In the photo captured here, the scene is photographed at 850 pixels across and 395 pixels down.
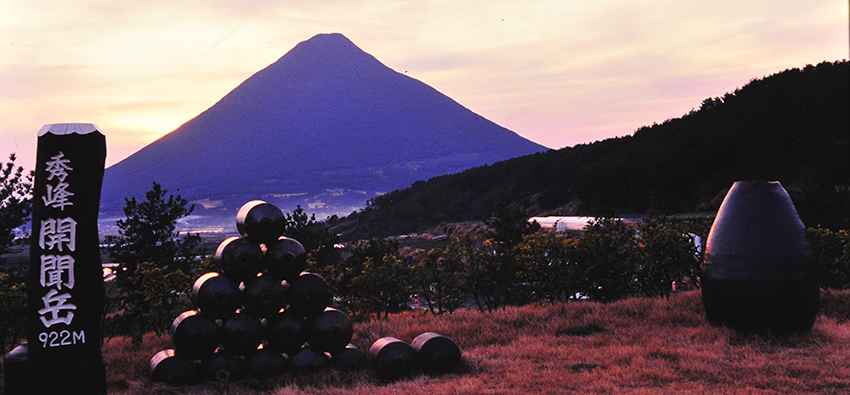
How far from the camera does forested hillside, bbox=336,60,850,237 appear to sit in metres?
44.4

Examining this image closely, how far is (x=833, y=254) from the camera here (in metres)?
13.8

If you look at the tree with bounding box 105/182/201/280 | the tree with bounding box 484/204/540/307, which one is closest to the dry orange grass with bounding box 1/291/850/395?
the tree with bounding box 484/204/540/307

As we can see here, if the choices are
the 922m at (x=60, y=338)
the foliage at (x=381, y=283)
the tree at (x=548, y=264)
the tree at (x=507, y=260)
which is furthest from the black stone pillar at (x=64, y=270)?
the tree at (x=507, y=260)

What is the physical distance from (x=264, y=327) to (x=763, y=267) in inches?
301

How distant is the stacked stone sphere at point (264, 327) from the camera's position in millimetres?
8227

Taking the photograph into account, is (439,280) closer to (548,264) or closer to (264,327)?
(548,264)

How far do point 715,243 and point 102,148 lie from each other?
Answer: 9389 mm

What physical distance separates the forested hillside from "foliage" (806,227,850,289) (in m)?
19.9

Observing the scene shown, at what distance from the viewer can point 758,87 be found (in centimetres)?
5722

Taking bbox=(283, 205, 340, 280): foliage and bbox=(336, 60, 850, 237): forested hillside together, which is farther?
bbox=(336, 60, 850, 237): forested hillside

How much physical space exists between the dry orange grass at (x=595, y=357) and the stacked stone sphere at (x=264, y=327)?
0.81ft

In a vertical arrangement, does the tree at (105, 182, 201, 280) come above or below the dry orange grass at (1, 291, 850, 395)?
above

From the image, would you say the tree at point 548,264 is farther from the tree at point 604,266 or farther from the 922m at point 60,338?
the 922m at point 60,338

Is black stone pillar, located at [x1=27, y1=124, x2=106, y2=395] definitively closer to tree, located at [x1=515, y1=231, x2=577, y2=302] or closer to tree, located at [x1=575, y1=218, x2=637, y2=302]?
tree, located at [x1=515, y1=231, x2=577, y2=302]
